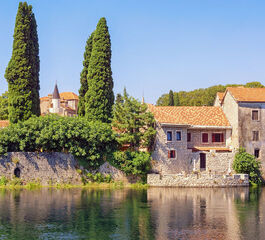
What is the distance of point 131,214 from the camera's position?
3341 cm

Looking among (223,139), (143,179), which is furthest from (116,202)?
(223,139)

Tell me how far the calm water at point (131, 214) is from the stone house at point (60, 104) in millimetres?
60525

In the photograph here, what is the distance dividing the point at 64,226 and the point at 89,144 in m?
20.6

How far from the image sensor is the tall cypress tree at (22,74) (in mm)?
51500

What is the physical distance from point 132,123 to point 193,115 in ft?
33.7

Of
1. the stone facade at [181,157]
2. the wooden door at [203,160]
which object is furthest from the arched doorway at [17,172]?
the wooden door at [203,160]

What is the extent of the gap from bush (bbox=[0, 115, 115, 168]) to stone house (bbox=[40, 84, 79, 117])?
5086cm

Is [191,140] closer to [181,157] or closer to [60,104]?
[181,157]

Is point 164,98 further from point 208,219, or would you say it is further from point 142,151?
point 208,219

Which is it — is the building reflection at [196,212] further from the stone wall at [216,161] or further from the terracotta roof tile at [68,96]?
the terracotta roof tile at [68,96]

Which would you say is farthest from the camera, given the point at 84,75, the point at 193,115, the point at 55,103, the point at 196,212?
the point at 55,103

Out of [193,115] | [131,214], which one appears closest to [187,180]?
[193,115]

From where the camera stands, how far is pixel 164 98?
115 m

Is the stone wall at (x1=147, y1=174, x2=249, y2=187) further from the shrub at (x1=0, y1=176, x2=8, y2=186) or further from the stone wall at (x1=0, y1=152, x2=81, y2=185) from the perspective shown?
the shrub at (x1=0, y1=176, x2=8, y2=186)
